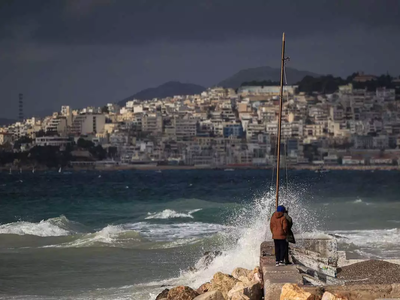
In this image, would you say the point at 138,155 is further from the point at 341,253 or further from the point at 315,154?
the point at 341,253

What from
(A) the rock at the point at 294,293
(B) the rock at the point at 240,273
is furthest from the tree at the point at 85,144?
(A) the rock at the point at 294,293

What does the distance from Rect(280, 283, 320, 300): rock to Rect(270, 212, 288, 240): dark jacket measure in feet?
4.81

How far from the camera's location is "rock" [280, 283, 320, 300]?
7.68 m

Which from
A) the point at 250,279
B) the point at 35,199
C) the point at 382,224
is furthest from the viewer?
the point at 35,199

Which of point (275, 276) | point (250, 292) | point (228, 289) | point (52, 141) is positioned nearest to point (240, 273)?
point (228, 289)

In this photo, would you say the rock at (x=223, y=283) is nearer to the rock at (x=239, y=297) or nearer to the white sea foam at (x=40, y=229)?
the rock at (x=239, y=297)

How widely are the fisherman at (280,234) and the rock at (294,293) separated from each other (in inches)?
53.4

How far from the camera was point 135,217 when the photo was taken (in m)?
31.2

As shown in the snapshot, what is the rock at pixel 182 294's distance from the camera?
978cm

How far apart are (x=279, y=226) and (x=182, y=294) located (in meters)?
1.39

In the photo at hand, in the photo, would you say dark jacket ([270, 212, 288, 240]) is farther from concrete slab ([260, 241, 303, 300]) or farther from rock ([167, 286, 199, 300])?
rock ([167, 286, 199, 300])

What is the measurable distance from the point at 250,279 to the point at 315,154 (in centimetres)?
11156

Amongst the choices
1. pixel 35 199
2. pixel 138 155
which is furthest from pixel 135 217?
pixel 138 155

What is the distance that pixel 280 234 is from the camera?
932 cm
